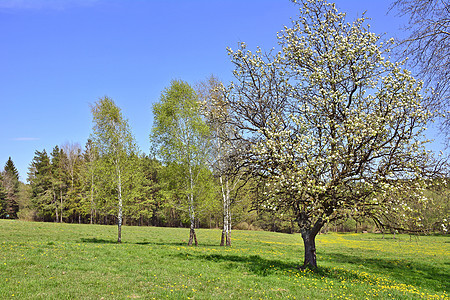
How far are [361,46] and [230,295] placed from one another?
11978 millimetres

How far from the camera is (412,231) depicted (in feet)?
39.9

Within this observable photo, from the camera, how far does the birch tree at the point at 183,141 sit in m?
25.2

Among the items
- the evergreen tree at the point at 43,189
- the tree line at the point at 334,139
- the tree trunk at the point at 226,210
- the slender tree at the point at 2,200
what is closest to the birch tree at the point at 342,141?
the tree line at the point at 334,139

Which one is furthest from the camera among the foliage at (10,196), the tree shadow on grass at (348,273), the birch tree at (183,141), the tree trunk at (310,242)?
the foliage at (10,196)

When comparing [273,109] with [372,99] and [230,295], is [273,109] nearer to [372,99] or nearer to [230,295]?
[372,99]

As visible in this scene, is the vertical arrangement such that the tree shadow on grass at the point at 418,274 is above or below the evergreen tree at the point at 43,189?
below

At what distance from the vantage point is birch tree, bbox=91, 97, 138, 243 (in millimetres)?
25625

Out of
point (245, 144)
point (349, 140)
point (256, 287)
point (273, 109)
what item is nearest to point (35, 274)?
point (256, 287)

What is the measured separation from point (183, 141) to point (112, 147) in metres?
6.45

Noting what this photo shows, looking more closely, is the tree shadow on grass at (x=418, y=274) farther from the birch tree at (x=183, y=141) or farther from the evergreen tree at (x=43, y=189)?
the evergreen tree at (x=43, y=189)

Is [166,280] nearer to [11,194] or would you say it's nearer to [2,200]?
[2,200]

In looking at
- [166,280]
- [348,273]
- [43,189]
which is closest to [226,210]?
[348,273]

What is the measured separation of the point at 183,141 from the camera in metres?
25.5

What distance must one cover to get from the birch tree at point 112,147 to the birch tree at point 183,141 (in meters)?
3.13
